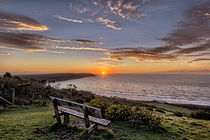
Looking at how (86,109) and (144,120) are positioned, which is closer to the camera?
(86,109)

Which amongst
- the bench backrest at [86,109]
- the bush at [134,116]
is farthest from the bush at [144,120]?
the bench backrest at [86,109]

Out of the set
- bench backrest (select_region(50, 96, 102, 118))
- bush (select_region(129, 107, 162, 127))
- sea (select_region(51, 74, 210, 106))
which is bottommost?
sea (select_region(51, 74, 210, 106))

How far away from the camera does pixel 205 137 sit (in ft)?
16.7

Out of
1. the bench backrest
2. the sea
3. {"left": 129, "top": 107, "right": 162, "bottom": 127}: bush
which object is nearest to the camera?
the bench backrest

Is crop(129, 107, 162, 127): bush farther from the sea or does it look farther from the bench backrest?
the sea

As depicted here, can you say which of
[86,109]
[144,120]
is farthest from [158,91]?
[86,109]

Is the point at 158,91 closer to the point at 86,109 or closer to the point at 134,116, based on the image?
the point at 134,116

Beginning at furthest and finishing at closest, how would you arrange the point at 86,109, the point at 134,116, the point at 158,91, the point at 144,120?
the point at 158,91
the point at 134,116
the point at 144,120
the point at 86,109

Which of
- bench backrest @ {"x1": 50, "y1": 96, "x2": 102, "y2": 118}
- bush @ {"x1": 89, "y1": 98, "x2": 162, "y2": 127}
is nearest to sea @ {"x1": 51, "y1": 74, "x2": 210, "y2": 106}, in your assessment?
bush @ {"x1": 89, "y1": 98, "x2": 162, "y2": 127}

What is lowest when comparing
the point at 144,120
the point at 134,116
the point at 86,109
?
the point at 144,120

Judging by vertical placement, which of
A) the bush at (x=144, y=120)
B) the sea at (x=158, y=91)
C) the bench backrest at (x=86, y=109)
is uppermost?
the bench backrest at (x=86, y=109)

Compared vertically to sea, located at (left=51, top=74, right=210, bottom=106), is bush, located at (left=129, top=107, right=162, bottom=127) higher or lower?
higher

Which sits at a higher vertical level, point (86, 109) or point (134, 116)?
point (86, 109)

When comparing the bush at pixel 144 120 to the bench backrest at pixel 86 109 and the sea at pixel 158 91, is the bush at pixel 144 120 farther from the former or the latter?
the sea at pixel 158 91
